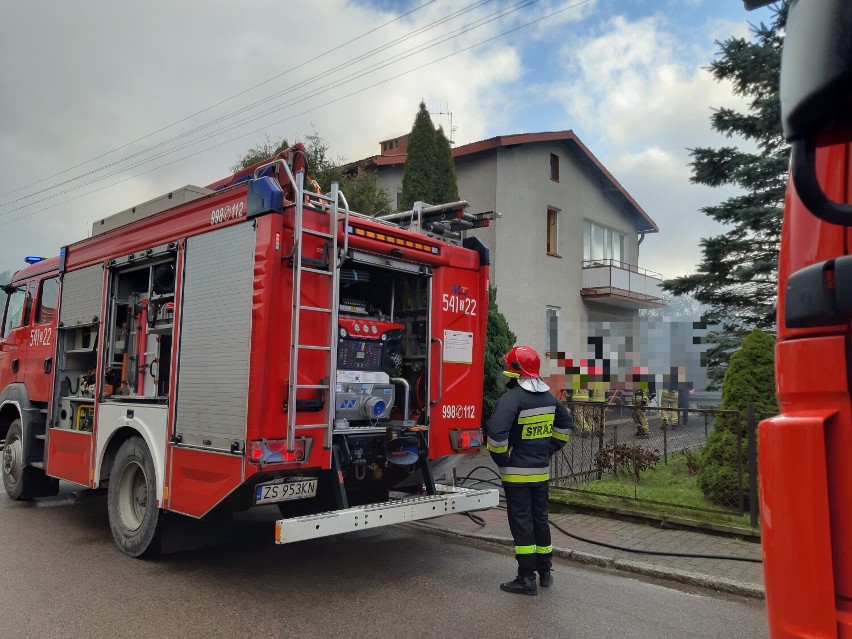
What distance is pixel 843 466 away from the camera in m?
1.77

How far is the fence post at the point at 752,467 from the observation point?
6332mm

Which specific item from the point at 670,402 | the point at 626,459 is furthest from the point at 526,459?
the point at 670,402

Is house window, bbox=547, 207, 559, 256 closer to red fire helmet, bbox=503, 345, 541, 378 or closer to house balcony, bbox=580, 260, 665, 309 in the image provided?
house balcony, bbox=580, 260, 665, 309

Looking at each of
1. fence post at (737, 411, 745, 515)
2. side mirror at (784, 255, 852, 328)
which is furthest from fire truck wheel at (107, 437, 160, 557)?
fence post at (737, 411, 745, 515)

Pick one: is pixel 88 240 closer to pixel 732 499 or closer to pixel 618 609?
pixel 618 609

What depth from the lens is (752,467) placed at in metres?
6.42

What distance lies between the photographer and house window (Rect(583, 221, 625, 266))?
20.7 meters

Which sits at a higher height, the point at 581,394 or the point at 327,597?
the point at 581,394

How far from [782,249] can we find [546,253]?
653 inches

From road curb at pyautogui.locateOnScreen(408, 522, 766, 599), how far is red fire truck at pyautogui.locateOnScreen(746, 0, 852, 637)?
11.0ft

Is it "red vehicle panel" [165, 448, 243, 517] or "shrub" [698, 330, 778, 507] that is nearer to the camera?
"red vehicle panel" [165, 448, 243, 517]

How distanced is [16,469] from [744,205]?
11.4 meters

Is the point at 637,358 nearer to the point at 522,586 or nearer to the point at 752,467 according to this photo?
the point at 752,467

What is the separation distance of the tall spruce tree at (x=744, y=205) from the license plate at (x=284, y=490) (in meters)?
8.69
